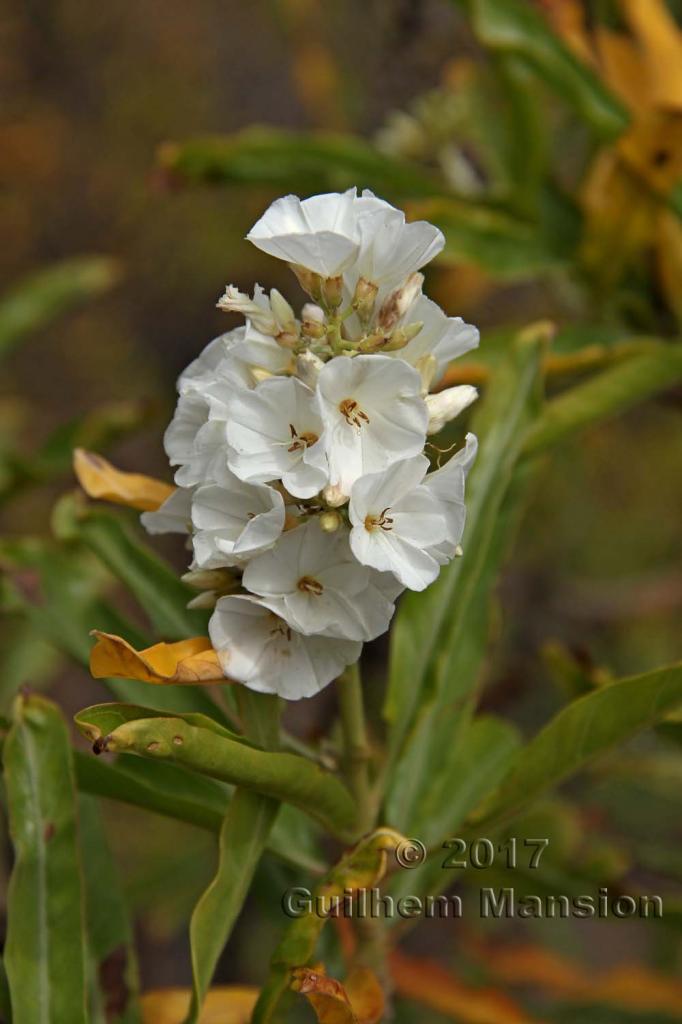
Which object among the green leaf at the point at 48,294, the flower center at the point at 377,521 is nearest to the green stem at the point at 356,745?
the flower center at the point at 377,521

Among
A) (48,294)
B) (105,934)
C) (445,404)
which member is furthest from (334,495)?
(48,294)

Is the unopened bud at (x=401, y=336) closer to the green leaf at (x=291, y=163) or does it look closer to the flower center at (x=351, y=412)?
the flower center at (x=351, y=412)

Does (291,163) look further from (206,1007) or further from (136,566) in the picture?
(206,1007)

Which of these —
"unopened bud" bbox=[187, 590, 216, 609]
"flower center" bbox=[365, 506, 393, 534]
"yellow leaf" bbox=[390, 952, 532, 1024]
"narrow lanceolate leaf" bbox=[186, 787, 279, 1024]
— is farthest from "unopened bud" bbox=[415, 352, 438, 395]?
"yellow leaf" bbox=[390, 952, 532, 1024]

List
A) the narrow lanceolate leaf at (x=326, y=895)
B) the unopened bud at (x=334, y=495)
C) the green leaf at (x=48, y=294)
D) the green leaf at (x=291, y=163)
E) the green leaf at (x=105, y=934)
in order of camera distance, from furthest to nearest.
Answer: the green leaf at (x=48, y=294), the green leaf at (x=291, y=163), the green leaf at (x=105, y=934), the narrow lanceolate leaf at (x=326, y=895), the unopened bud at (x=334, y=495)

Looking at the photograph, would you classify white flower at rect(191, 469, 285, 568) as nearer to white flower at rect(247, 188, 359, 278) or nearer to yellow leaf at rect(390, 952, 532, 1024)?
white flower at rect(247, 188, 359, 278)

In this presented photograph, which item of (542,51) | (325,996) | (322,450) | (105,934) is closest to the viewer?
(322,450)
